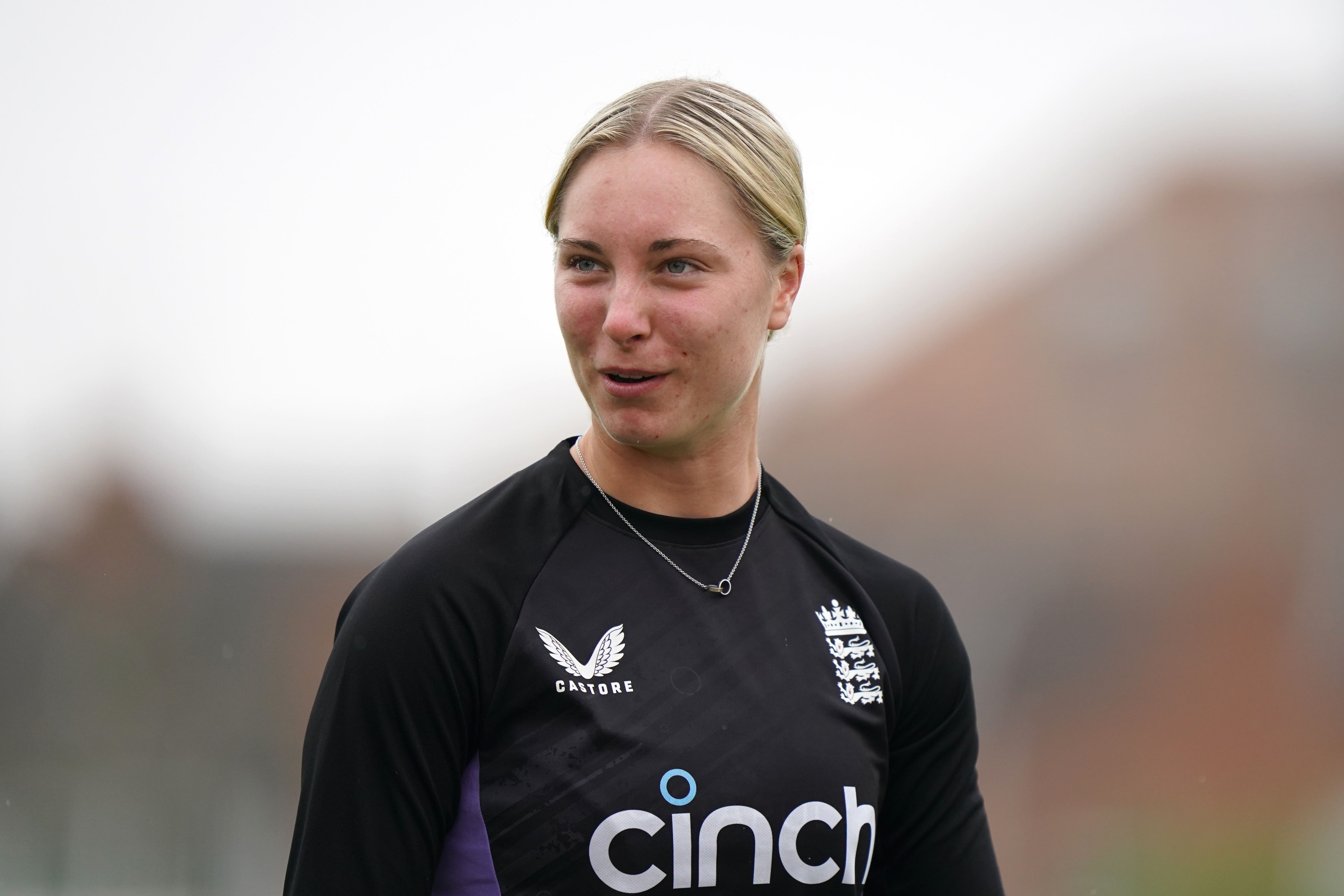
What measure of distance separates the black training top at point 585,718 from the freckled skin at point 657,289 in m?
0.19

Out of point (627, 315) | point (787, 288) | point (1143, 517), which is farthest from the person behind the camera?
point (1143, 517)

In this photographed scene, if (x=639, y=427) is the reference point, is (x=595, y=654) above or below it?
below

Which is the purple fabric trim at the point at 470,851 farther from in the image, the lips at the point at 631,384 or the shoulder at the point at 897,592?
the shoulder at the point at 897,592

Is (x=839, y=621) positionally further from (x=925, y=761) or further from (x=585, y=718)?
(x=585, y=718)

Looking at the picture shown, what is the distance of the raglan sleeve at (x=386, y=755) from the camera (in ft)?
4.81

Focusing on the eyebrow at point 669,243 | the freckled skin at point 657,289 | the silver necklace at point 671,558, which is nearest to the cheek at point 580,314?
the freckled skin at point 657,289

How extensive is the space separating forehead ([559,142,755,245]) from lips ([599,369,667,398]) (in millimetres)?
181

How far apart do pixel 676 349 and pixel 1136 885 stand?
19186mm

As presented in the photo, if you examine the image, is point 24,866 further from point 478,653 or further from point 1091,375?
point 1091,375

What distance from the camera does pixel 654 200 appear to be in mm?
1629

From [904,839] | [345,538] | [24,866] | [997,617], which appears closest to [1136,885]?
[997,617]

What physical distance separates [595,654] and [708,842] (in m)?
0.28

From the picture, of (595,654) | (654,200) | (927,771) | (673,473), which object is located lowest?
(927,771)

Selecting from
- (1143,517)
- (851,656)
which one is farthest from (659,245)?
(1143,517)
